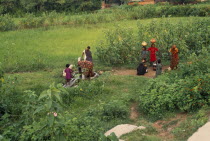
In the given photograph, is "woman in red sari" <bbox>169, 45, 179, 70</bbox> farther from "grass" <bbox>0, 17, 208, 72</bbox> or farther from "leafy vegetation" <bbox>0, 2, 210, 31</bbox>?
"leafy vegetation" <bbox>0, 2, 210, 31</bbox>

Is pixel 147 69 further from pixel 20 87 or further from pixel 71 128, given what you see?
pixel 71 128

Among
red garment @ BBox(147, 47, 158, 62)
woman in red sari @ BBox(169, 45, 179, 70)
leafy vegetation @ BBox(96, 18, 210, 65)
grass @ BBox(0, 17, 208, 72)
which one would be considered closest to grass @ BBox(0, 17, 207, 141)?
grass @ BBox(0, 17, 208, 72)

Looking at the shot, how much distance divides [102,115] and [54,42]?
10.1 m

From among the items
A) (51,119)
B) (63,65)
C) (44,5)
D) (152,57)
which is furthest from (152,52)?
(44,5)

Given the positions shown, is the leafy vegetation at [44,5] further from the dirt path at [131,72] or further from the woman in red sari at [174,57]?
the woman in red sari at [174,57]

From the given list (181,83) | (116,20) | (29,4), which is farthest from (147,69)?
(29,4)

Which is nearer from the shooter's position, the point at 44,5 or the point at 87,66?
the point at 87,66

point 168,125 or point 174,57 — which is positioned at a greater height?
point 174,57

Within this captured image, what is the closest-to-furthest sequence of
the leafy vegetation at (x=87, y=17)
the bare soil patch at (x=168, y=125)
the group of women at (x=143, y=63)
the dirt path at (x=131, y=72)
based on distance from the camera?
the bare soil patch at (x=168, y=125) → the group of women at (x=143, y=63) → the dirt path at (x=131, y=72) → the leafy vegetation at (x=87, y=17)

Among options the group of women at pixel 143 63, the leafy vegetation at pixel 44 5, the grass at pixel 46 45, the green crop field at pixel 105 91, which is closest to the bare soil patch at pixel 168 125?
the green crop field at pixel 105 91

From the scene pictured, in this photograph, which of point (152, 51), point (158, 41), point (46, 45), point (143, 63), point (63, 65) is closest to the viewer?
point (143, 63)

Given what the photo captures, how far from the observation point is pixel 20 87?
400 inches

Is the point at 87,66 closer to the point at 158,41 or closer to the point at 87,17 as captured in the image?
the point at 158,41

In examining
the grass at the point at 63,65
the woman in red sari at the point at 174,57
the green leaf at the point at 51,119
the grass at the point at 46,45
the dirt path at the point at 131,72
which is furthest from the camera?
the grass at the point at 46,45
